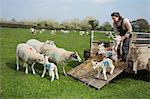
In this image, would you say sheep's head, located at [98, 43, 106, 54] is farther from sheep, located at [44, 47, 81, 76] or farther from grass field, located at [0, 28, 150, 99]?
grass field, located at [0, 28, 150, 99]

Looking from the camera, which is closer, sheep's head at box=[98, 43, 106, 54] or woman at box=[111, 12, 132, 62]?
woman at box=[111, 12, 132, 62]

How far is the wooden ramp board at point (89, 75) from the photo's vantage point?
8.84 m

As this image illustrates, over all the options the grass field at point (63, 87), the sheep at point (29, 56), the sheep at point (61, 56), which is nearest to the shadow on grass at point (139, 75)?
the grass field at point (63, 87)

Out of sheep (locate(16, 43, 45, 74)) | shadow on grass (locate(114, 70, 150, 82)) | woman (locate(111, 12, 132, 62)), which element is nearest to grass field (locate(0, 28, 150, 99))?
shadow on grass (locate(114, 70, 150, 82))

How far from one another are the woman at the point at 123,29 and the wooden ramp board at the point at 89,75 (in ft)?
2.31

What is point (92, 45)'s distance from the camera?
11.1 meters

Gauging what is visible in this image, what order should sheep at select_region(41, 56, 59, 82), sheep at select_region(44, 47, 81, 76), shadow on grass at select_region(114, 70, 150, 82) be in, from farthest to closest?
1. shadow on grass at select_region(114, 70, 150, 82)
2. sheep at select_region(44, 47, 81, 76)
3. sheep at select_region(41, 56, 59, 82)

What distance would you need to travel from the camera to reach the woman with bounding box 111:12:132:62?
31.0 ft

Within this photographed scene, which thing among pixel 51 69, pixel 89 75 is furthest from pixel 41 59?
pixel 89 75

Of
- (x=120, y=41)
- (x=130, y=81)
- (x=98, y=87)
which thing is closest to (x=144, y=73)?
(x=130, y=81)

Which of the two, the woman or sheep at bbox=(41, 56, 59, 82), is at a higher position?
the woman

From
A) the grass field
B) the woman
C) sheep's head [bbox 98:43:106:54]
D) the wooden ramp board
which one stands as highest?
the woman

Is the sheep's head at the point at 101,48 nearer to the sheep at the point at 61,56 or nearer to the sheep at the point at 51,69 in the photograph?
the sheep at the point at 61,56

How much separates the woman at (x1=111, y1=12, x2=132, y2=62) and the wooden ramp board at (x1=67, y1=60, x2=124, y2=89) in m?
0.70
